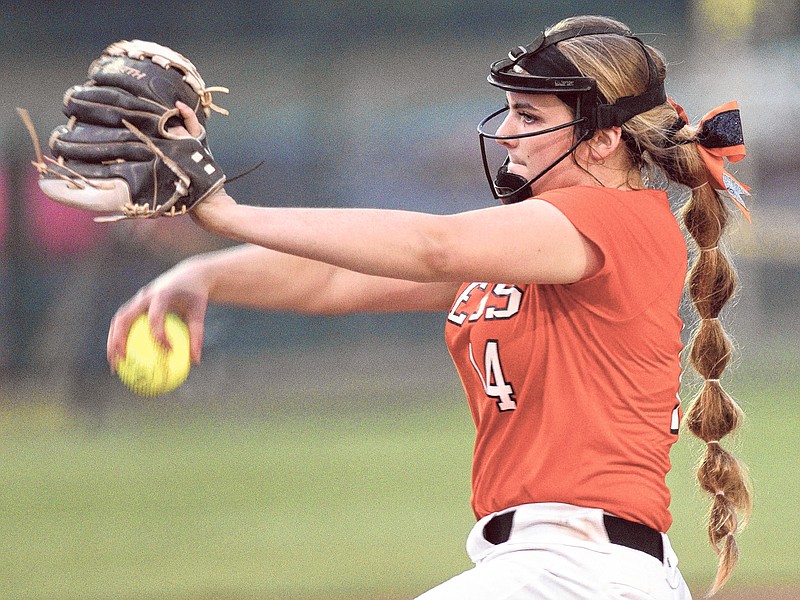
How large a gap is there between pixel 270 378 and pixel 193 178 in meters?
8.64

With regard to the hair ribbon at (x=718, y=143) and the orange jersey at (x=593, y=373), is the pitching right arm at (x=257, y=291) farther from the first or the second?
the hair ribbon at (x=718, y=143)

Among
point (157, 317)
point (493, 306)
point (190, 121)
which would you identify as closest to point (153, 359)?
point (157, 317)

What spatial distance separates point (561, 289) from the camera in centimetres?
222

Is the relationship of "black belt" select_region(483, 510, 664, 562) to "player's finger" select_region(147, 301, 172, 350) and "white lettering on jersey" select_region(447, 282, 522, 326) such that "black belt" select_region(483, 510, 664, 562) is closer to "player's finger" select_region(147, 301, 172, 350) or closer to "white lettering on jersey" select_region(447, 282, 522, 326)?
"white lettering on jersey" select_region(447, 282, 522, 326)

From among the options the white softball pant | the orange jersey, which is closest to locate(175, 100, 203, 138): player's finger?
the orange jersey

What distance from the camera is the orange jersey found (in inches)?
86.8

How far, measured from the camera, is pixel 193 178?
6.34 feet

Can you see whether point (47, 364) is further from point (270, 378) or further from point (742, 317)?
point (742, 317)

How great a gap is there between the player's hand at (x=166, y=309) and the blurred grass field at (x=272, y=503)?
266 centimetres

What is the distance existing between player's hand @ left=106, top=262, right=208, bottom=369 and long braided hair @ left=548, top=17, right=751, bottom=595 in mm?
875

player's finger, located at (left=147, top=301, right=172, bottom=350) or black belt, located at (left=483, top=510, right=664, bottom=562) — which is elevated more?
player's finger, located at (left=147, top=301, right=172, bottom=350)

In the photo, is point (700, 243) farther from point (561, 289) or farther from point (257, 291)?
point (257, 291)

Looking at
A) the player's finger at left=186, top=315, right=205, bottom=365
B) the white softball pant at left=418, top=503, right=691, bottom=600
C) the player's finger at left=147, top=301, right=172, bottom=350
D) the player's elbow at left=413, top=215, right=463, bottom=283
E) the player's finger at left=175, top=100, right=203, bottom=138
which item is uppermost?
the player's finger at left=175, top=100, right=203, bottom=138

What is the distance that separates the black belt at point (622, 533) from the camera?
87.0 inches
